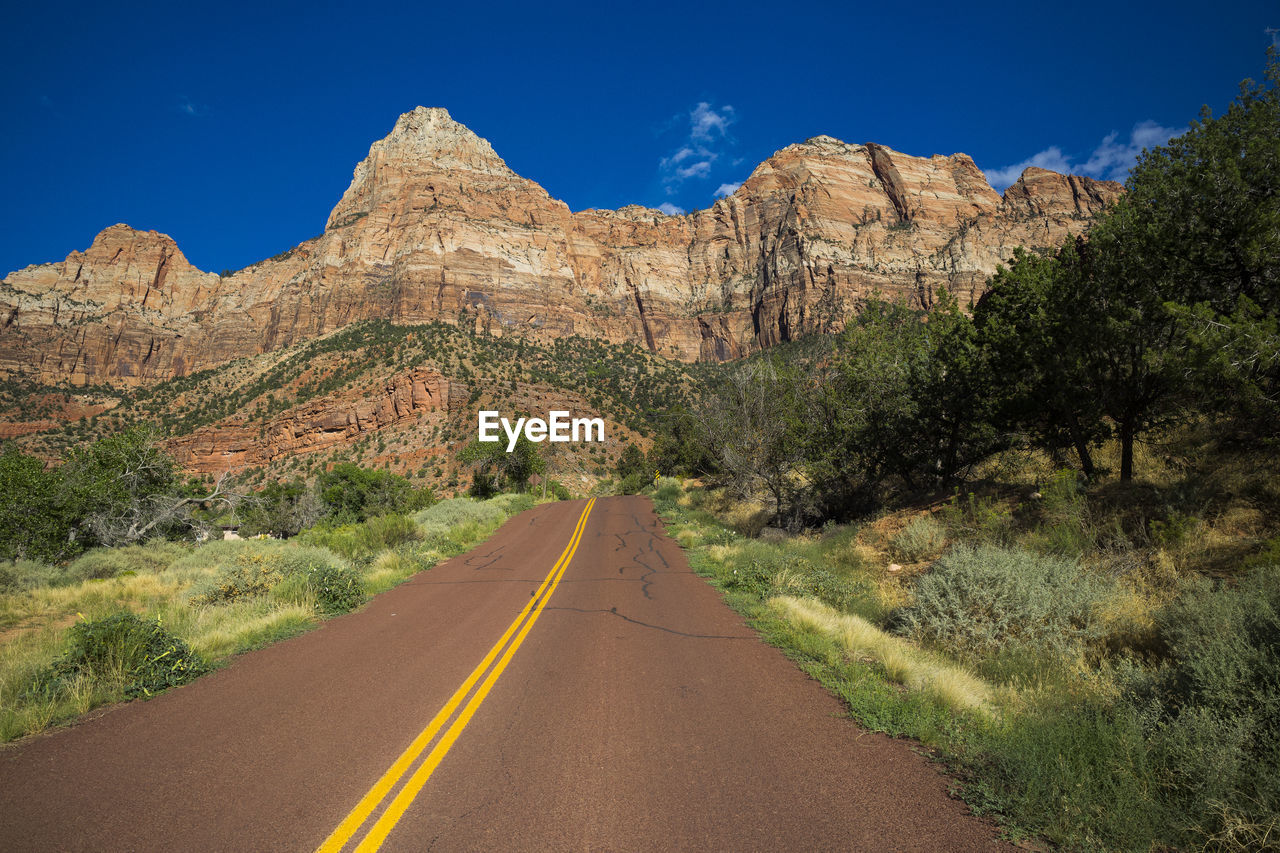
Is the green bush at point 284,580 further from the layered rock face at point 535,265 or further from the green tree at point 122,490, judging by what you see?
the layered rock face at point 535,265

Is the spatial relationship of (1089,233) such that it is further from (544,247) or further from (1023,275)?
(544,247)

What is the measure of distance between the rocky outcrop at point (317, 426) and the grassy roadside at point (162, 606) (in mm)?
46987

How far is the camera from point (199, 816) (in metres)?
3.17

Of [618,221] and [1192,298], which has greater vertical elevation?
[618,221]

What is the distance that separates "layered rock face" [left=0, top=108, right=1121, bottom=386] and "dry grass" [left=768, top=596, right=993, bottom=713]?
9526 centimetres

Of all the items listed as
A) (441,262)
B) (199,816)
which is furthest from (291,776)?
(441,262)

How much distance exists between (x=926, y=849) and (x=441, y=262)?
115129mm

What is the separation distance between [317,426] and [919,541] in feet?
232

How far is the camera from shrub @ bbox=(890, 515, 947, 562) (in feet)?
34.9

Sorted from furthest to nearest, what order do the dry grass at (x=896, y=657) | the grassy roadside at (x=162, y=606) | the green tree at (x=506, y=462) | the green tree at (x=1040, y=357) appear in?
the green tree at (x=506, y=462) → the green tree at (x=1040, y=357) → the grassy roadside at (x=162, y=606) → the dry grass at (x=896, y=657)

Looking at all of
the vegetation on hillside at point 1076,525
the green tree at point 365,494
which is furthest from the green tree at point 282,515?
the vegetation on hillside at point 1076,525

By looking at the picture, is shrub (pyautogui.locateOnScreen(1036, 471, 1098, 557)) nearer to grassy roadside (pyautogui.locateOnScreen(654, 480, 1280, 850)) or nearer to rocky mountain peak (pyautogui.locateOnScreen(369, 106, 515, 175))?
grassy roadside (pyautogui.locateOnScreen(654, 480, 1280, 850))

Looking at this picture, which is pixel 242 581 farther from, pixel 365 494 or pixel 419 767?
pixel 365 494

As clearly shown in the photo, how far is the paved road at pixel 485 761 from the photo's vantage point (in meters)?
3.00
